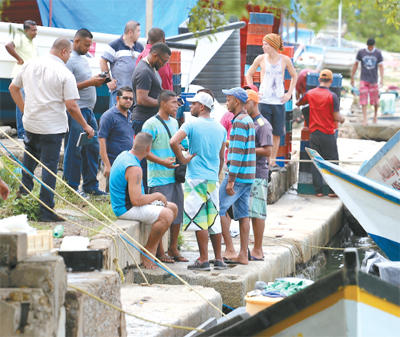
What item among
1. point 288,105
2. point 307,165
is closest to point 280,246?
point 307,165

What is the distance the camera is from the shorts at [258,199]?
30.2ft

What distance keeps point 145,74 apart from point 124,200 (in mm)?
1677

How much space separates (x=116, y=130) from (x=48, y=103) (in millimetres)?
1211

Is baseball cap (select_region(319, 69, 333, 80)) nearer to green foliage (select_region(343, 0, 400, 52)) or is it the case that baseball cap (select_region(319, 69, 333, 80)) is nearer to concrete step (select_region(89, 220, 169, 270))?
concrete step (select_region(89, 220, 169, 270))

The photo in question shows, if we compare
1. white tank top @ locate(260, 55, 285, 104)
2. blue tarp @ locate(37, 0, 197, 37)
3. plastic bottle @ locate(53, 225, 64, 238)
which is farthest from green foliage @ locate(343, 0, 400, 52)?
plastic bottle @ locate(53, 225, 64, 238)

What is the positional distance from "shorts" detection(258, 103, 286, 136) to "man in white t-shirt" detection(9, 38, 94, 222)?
15.8 feet

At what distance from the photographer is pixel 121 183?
26.5ft

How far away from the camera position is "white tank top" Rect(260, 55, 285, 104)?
40.9ft

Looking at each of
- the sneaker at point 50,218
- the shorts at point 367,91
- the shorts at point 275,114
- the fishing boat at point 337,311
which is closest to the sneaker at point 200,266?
the sneaker at point 50,218

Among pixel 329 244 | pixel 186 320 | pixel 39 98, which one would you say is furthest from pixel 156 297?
pixel 329 244

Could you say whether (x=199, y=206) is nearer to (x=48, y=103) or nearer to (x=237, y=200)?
(x=237, y=200)

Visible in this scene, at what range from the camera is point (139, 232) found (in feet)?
27.1

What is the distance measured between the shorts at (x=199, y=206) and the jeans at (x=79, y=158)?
171 cm

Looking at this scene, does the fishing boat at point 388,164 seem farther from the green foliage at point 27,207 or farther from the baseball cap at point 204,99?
the green foliage at point 27,207
